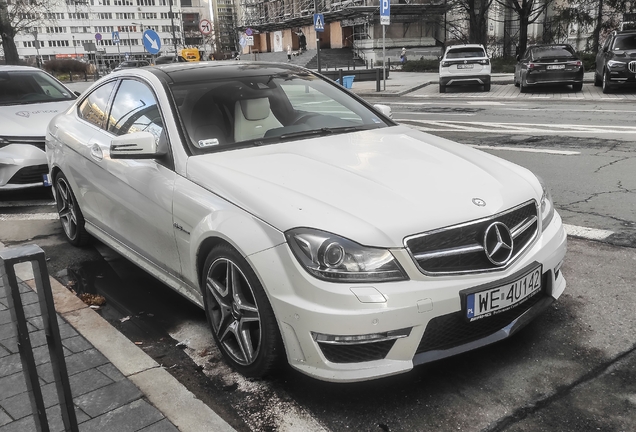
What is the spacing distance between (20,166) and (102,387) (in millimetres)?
4818

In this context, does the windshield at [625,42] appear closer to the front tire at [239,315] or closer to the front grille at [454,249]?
the front grille at [454,249]

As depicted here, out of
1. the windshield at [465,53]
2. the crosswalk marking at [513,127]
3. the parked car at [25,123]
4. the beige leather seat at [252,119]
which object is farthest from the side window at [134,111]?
the windshield at [465,53]

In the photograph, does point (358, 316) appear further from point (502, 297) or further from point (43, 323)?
point (43, 323)

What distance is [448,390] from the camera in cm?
302

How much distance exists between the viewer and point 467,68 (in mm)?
21078

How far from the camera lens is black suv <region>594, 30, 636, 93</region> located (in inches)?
683

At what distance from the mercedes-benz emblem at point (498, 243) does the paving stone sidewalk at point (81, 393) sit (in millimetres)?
1616

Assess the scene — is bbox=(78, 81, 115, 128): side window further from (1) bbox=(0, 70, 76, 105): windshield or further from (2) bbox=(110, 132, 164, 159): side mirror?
(1) bbox=(0, 70, 76, 105): windshield

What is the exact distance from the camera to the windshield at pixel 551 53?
62.7ft

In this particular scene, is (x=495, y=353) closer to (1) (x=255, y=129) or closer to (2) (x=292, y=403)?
(2) (x=292, y=403)

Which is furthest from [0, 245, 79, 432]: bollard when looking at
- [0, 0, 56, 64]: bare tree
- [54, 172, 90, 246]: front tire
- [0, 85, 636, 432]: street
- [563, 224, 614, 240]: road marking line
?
[0, 0, 56, 64]: bare tree

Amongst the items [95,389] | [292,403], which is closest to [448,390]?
[292,403]

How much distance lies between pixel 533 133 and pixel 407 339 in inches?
360

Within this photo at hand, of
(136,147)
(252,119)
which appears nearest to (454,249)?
(252,119)
